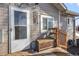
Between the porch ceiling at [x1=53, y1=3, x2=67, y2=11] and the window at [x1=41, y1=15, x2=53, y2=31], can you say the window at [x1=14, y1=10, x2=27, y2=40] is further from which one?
the porch ceiling at [x1=53, y1=3, x2=67, y2=11]

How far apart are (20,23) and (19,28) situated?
0.08 metres

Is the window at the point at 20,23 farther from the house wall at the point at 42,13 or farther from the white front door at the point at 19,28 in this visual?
the house wall at the point at 42,13

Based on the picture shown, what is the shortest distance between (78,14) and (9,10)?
1.05 meters

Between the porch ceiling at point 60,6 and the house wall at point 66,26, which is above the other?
the porch ceiling at point 60,6

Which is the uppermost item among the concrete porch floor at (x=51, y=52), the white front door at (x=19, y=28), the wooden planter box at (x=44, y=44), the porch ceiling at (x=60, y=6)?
the porch ceiling at (x=60, y=6)

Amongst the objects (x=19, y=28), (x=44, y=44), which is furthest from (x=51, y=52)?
(x=19, y=28)

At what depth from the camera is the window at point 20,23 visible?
2389 mm

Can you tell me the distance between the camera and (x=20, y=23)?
7.90 ft

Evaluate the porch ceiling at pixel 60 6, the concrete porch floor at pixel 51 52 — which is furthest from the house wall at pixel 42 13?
the concrete porch floor at pixel 51 52

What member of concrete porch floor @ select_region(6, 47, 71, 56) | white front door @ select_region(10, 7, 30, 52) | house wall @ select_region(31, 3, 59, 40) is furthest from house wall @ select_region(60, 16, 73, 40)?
white front door @ select_region(10, 7, 30, 52)

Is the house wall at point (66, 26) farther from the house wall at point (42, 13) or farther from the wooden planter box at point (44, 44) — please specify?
the wooden planter box at point (44, 44)

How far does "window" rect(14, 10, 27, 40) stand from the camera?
2389mm

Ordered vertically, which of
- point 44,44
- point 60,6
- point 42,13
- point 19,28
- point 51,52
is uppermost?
point 60,6

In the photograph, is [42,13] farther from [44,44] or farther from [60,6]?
[44,44]
